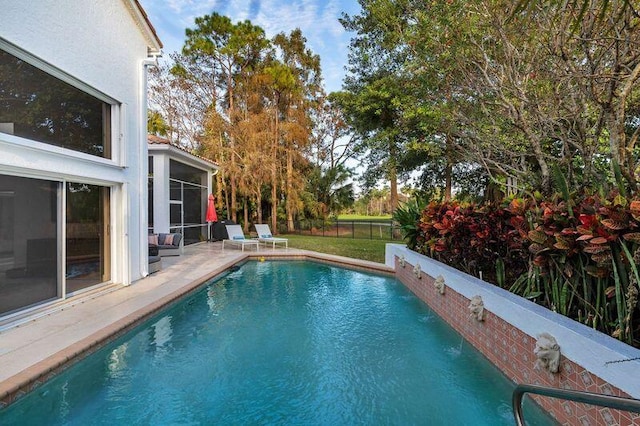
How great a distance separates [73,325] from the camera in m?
5.05

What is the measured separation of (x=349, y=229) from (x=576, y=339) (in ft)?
62.4

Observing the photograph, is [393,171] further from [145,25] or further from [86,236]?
[86,236]

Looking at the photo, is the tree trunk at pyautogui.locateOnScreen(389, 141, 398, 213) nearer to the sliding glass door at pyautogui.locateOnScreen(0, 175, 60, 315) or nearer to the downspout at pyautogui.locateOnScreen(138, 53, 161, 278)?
the downspout at pyautogui.locateOnScreen(138, 53, 161, 278)

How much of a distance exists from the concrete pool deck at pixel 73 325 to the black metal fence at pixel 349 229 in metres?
11.5

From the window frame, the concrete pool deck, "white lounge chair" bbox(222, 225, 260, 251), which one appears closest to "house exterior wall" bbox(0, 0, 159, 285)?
the window frame

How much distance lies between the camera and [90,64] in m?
6.48

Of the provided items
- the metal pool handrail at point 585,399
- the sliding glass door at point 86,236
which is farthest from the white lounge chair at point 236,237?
the metal pool handrail at point 585,399

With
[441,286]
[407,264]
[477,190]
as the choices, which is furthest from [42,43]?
[477,190]

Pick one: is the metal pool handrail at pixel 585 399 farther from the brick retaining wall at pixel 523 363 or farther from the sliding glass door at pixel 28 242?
the sliding glass door at pixel 28 242

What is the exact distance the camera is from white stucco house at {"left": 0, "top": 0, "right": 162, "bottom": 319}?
5.08 metres

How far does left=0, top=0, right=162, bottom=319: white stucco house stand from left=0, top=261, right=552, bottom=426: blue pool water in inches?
78.6

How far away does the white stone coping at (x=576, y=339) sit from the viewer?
94.3 inches

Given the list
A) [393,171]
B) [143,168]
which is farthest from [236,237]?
[393,171]

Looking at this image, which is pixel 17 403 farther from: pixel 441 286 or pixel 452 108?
pixel 452 108
